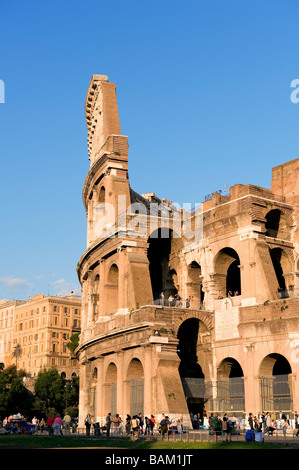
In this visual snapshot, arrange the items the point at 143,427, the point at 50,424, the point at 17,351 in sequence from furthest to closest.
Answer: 1. the point at 17,351
2. the point at 143,427
3. the point at 50,424

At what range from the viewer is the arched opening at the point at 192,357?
38.8m

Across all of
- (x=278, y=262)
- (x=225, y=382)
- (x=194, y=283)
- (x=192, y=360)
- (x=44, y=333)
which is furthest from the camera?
(x=44, y=333)

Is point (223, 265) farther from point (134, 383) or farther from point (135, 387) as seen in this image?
point (135, 387)

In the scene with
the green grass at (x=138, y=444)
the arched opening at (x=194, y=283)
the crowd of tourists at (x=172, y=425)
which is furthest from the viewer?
the arched opening at (x=194, y=283)

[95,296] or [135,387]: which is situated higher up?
[95,296]

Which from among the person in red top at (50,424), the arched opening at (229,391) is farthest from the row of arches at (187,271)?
the person in red top at (50,424)

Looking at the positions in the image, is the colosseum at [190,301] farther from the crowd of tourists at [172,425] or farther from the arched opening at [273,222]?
the crowd of tourists at [172,425]

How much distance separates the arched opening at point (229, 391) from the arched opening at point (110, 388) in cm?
674

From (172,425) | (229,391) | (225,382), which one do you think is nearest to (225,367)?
(225,382)

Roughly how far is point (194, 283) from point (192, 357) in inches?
197

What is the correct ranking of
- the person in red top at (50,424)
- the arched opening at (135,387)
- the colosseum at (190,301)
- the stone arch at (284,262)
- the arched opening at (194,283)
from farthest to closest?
1. the arched opening at (194,283)
2. the stone arch at (284,262)
3. the arched opening at (135,387)
4. the colosseum at (190,301)
5. the person in red top at (50,424)

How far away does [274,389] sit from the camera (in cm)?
3494

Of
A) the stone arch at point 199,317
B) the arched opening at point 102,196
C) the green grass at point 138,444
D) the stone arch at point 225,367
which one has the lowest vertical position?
the green grass at point 138,444
